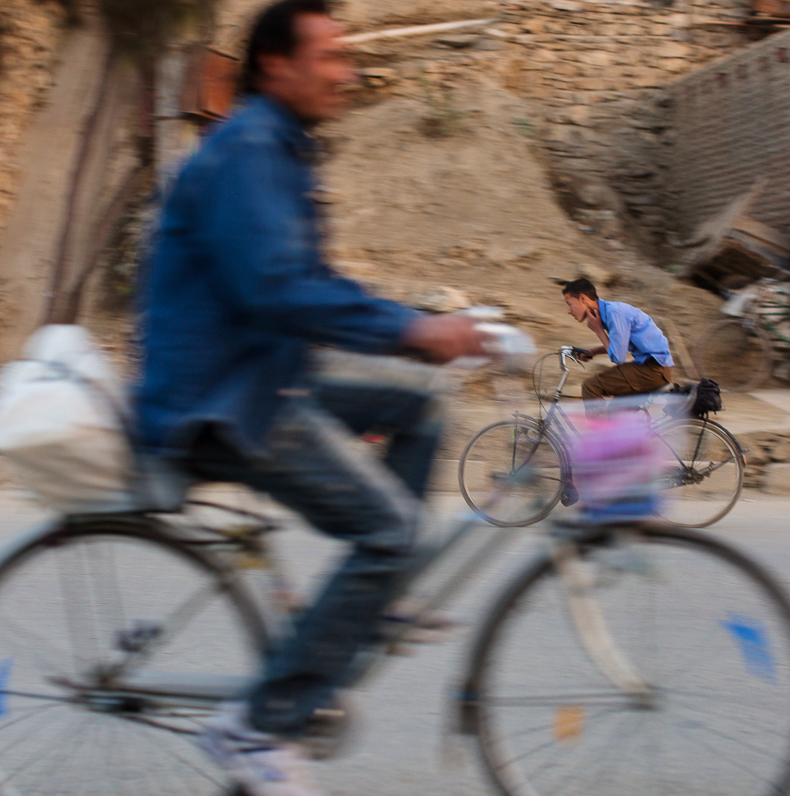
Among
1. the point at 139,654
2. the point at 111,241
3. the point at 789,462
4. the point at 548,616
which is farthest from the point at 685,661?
the point at 111,241

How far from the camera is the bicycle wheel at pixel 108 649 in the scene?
2133mm

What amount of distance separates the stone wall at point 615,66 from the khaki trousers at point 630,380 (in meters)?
8.97

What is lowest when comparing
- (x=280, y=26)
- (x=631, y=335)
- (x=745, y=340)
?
(x=745, y=340)

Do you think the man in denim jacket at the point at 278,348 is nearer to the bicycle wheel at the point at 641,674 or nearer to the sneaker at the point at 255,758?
the sneaker at the point at 255,758

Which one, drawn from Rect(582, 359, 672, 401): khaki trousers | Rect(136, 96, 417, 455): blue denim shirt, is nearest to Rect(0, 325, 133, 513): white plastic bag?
Rect(136, 96, 417, 455): blue denim shirt

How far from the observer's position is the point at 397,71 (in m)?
15.3

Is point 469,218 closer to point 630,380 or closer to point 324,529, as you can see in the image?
point 630,380

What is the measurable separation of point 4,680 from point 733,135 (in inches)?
517

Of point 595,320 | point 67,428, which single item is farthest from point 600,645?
point 595,320

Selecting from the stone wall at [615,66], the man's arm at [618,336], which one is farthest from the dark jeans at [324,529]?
the stone wall at [615,66]

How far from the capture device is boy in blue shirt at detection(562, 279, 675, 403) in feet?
21.6

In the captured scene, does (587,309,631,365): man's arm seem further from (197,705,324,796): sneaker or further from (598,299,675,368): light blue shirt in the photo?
(197,705,324,796): sneaker

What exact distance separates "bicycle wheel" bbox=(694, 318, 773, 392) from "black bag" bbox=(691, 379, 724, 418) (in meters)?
4.01

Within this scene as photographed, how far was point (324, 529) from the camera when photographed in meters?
2.02
